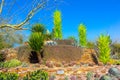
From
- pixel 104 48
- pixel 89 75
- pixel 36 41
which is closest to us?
pixel 89 75

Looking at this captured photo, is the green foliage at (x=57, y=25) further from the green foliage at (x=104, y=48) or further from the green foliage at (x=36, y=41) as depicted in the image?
the green foliage at (x=104, y=48)

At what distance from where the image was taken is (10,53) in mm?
25859

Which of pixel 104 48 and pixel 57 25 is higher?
pixel 57 25

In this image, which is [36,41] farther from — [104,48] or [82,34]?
[82,34]

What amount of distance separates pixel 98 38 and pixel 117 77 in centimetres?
918

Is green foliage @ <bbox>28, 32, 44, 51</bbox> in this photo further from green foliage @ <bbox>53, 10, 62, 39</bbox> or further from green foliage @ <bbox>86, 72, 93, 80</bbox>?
green foliage @ <bbox>86, 72, 93, 80</bbox>

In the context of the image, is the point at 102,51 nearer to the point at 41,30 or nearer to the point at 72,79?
the point at 41,30

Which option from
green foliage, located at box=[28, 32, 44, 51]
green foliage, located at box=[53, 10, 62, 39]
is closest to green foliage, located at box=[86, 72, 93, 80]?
green foliage, located at box=[28, 32, 44, 51]

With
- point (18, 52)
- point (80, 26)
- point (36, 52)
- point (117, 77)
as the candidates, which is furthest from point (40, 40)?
point (117, 77)

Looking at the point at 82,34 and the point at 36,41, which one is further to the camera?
the point at 82,34

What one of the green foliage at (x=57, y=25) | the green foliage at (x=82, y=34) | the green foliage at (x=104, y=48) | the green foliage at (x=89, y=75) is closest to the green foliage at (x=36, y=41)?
the green foliage at (x=104, y=48)

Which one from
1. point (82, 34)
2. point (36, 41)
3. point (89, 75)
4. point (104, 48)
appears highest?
point (82, 34)

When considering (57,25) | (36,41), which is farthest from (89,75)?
(57,25)

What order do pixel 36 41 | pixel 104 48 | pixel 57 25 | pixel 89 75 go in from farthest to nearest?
pixel 57 25 → pixel 104 48 → pixel 36 41 → pixel 89 75
